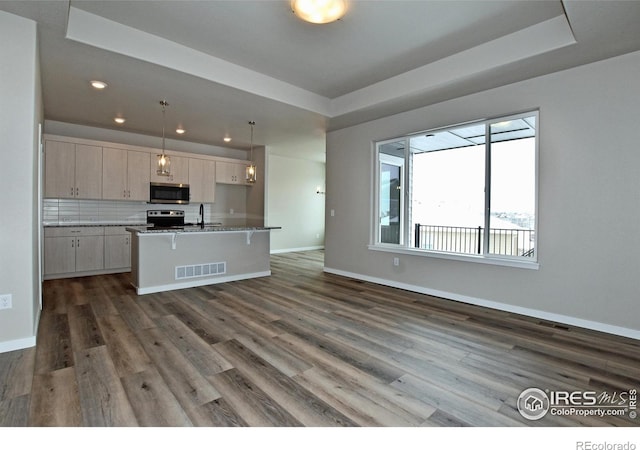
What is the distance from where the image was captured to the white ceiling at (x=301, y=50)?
271 cm

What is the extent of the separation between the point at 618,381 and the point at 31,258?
4.51 m

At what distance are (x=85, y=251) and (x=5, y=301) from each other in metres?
3.30

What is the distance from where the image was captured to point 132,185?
19.6 ft

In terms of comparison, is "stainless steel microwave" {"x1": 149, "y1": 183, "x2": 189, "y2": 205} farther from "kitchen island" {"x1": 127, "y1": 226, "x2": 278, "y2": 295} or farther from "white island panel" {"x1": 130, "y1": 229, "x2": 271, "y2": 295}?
"white island panel" {"x1": 130, "y1": 229, "x2": 271, "y2": 295}

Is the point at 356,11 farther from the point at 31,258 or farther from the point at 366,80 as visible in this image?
the point at 31,258

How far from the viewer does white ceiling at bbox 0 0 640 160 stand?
2.71m

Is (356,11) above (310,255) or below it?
above

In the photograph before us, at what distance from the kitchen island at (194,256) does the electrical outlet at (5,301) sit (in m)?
1.76

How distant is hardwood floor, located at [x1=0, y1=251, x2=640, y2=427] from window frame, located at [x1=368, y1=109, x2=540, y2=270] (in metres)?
0.62

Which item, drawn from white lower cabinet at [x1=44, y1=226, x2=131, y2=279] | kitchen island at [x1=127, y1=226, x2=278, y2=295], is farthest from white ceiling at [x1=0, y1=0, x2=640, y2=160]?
white lower cabinet at [x1=44, y1=226, x2=131, y2=279]

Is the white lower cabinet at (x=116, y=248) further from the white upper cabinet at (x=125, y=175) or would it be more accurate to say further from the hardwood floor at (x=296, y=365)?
the hardwood floor at (x=296, y=365)

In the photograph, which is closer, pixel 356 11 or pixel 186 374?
pixel 186 374

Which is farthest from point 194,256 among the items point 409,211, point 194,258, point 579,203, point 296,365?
point 579,203
